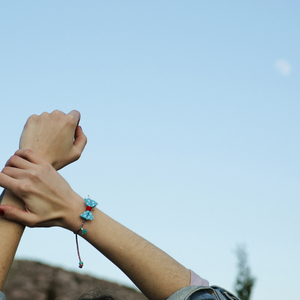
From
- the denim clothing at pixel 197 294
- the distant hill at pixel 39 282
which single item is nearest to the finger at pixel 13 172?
the denim clothing at pixel 197 294

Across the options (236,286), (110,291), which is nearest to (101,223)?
(110,291)

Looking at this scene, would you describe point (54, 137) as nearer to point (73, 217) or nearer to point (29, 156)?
point (29, 156)

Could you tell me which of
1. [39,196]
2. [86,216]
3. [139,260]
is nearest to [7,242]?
[39,196]

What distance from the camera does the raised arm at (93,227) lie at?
2016 millimetres

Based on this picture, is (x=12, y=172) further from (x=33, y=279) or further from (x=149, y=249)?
(x=33, y=279)

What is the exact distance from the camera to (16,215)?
78.4 inches

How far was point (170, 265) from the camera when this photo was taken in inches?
82.1

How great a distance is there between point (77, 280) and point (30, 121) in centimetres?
885

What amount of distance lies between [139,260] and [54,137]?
1.00 metres

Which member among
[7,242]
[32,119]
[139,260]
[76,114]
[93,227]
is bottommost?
[7,242]

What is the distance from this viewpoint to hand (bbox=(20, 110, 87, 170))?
95.7 inches

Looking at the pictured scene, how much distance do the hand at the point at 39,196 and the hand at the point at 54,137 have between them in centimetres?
28

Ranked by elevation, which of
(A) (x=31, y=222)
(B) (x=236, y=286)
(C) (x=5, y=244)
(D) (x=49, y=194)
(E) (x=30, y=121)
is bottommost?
(C) (x=5, y=244)

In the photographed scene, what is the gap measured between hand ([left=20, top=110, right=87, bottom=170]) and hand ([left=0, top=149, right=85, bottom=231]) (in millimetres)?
281
